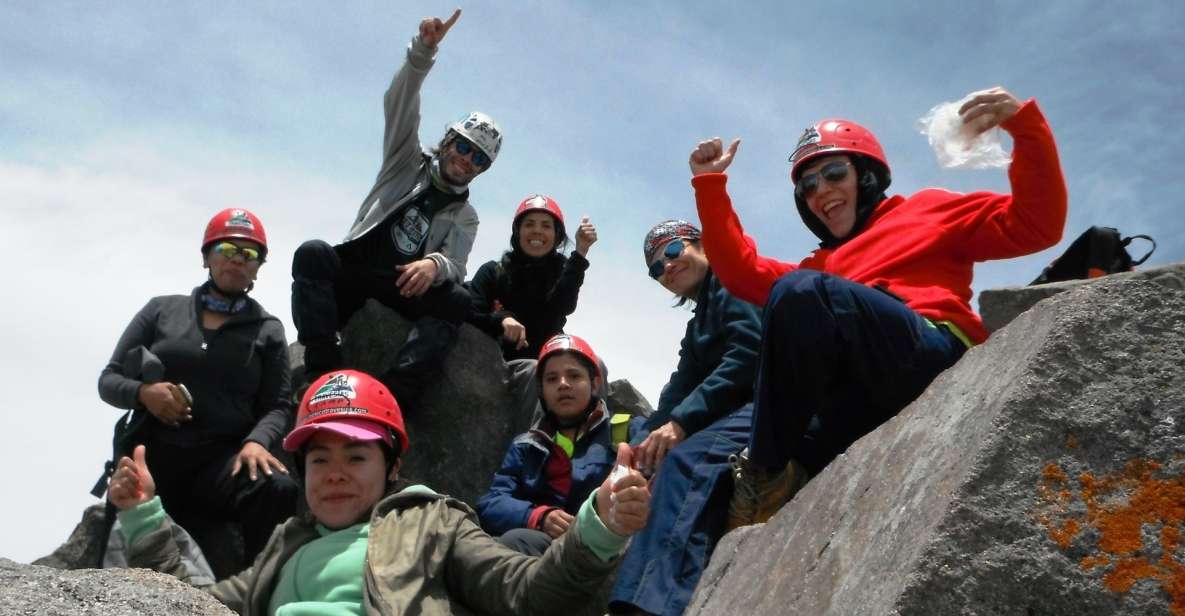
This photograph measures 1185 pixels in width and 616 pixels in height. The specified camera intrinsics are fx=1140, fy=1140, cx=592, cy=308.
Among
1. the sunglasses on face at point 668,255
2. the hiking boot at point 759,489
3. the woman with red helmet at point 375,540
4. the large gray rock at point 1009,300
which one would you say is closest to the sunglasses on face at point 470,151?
the sunglasses on face at point 668,255

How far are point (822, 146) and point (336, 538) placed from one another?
3.08 metres

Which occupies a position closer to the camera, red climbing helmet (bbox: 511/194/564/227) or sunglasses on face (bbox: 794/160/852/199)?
sunglasses on face (bbox: 794/160/852/199)

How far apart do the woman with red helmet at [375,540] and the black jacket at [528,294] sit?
4.58 metres

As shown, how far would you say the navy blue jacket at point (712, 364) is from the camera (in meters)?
5.86

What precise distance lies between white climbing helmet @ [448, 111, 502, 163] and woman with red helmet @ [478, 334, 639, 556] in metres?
2.30

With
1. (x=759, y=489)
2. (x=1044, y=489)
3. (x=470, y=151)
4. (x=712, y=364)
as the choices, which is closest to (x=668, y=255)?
(x=712, y=364)

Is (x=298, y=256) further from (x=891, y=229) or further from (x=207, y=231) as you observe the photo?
(x=891, y=229)

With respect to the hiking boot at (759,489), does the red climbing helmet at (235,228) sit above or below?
above

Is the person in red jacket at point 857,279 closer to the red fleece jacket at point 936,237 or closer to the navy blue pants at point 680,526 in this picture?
the red fleece jacket at point 936,237

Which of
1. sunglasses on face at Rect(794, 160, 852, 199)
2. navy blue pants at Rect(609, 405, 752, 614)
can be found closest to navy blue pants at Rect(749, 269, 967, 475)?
navy blue pants at Rect(609, 405, 752, 614)

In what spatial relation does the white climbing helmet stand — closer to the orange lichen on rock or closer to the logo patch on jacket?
the logo patch on jacket

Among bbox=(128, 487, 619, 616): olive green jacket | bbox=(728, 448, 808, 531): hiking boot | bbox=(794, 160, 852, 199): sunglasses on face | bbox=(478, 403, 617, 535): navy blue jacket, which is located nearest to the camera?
bbox=(128, 487, 619, 616): olive green jacket

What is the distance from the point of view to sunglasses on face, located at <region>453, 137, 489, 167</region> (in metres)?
9.54

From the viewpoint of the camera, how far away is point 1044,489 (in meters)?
2.69
